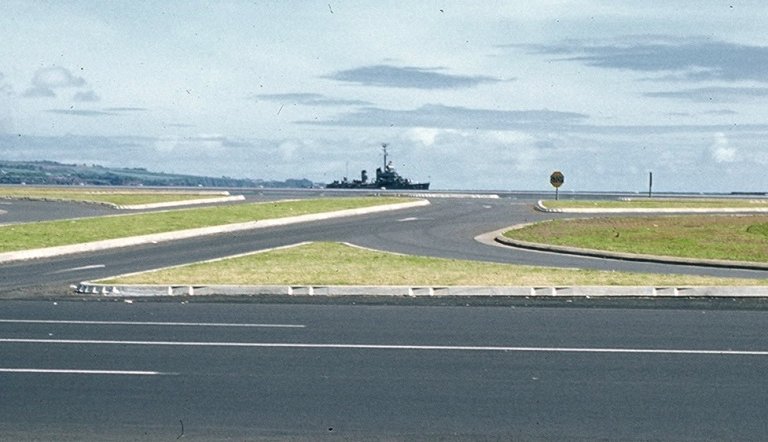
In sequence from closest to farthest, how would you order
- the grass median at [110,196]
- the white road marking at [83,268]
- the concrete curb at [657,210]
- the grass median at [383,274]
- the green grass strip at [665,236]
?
the grass median at [383,274] → the white road marking at [83,268] → the green grass strip at [665,236] → the concrete curb at [657,210] → the grass median at [110,196]

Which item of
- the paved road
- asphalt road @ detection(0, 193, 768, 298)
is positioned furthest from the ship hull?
the paved road

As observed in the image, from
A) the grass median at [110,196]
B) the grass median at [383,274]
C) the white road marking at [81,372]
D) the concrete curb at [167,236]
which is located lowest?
the grass median at [110,196]

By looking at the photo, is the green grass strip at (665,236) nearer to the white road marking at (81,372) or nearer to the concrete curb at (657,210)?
the concrete curb at (657,210)

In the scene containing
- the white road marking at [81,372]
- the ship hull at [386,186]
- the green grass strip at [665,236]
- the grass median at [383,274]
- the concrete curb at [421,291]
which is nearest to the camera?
the white road marking at [81,372]

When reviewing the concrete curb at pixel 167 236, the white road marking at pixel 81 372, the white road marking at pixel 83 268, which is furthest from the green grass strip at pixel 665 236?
the white road marking at pixel 81 372

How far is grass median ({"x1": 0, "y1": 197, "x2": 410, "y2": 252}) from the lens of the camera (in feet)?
104

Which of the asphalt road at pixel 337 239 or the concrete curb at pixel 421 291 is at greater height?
the concrete curb at pixel 421 291

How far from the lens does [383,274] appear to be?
23.1m

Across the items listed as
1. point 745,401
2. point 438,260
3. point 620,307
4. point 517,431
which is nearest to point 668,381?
point 745,401

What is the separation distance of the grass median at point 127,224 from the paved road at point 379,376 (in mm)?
15713

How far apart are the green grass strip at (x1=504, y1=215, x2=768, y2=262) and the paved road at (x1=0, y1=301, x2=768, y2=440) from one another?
15425 millimetres

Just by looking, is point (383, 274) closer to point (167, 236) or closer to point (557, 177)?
point (167, 236)

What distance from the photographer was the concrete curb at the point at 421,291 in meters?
20.3

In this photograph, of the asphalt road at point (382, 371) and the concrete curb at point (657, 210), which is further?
the concrete curb at point (657, 210)
